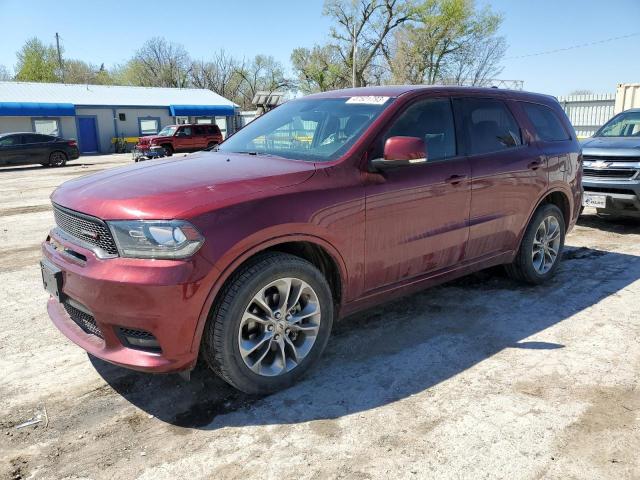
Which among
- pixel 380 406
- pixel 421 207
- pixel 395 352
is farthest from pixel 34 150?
pixel 380 406

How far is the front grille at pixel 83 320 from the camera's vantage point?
2922 millimetres

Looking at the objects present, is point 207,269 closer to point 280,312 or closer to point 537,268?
point 280,312

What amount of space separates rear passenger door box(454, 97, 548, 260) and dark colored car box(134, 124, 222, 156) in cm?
2185

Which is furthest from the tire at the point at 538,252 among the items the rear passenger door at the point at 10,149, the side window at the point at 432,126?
the rear passenger door at the point at 10,149

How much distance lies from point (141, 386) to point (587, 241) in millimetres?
6120

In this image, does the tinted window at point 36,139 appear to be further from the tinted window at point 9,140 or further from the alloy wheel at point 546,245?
the alloy wheel at point 546,245

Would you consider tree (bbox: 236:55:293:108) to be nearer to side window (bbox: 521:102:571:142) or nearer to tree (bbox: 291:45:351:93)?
tree (bbox: 291:45:351:93)

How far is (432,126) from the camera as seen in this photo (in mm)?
4004

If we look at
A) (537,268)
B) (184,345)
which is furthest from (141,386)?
(537,268)

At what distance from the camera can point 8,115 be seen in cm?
2977

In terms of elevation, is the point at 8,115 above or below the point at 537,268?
above

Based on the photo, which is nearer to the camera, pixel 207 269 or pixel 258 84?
pixel 207 269

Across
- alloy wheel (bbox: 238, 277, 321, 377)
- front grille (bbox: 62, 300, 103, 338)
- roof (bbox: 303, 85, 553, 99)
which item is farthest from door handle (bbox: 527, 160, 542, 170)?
front grille (bbox: 62, 300, 103, 338)

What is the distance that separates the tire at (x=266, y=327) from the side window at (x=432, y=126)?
4.31 feet
